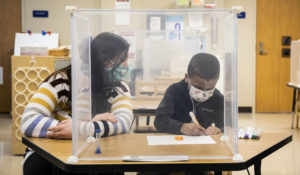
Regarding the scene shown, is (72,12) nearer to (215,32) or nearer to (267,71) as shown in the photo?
(215,32)

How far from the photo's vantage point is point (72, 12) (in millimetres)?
1354

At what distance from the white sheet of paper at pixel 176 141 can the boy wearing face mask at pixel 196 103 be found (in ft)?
A: 0.07

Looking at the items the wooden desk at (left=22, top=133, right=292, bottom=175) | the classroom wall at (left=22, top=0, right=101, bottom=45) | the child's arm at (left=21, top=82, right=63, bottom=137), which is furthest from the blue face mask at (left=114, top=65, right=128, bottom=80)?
the classroom wall at (left=22, top=0, right=101, bottom=45)

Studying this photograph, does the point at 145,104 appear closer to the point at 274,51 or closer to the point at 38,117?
the point at 38,117

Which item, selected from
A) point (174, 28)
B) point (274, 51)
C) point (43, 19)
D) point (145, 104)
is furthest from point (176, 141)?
point (274, 51)

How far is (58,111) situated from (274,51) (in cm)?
583

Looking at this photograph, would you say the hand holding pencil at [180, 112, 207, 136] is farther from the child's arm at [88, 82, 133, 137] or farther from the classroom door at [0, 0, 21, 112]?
Result: the classroom door at [0, 0, 21, 112]

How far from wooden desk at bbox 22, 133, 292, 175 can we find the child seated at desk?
0.05 metres

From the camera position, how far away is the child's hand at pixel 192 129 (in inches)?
61.7

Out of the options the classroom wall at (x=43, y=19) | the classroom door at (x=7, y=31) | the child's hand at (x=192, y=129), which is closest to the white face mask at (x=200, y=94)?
the child's hand at (x=192, y=129)

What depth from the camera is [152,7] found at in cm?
681

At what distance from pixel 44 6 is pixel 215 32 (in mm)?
5799

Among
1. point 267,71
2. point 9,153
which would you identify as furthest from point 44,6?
point 267,71

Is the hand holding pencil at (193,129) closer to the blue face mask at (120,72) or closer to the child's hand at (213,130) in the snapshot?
the child's hand at (213,130)
